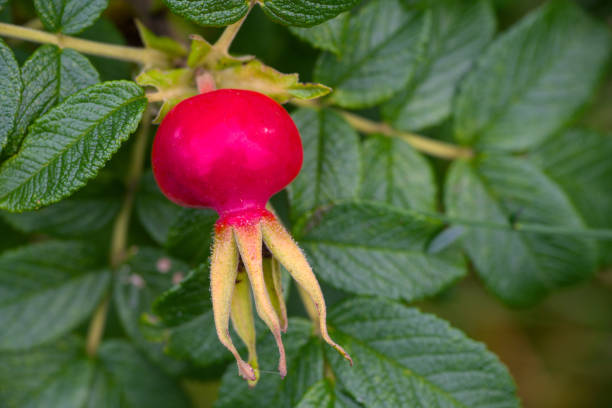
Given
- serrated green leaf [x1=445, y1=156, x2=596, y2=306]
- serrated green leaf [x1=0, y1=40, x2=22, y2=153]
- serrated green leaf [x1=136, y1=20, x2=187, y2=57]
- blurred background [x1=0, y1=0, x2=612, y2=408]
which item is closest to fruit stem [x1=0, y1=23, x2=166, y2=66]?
serrated green leaf [x1=136, y1=20, x2=187, y2=57]

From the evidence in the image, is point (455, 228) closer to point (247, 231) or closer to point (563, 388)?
point (247, 231)

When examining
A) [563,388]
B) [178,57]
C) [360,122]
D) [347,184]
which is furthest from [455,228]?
[563,388]

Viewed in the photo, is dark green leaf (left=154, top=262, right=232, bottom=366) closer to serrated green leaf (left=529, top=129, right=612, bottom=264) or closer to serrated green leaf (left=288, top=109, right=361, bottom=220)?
serrated green leaf (left=288, top=109, right=361, bottom=220)

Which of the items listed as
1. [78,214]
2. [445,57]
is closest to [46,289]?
[78,214]

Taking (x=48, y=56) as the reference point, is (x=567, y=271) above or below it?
below

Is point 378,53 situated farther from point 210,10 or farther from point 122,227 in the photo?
point 122,227

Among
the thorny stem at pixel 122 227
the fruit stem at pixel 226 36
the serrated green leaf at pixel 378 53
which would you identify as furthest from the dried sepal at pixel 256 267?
the thorny stem at pixel 122 227

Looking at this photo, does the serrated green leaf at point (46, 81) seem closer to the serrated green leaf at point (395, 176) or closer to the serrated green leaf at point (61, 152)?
the serrated green leaf at point (61, 152)

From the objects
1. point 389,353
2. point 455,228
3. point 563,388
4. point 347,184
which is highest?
point 347,184
